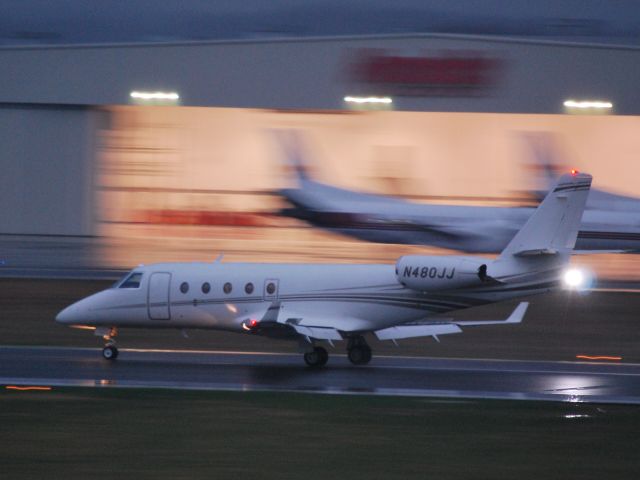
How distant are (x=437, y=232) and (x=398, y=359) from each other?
3073 cm

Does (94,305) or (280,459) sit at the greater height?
(94,305)

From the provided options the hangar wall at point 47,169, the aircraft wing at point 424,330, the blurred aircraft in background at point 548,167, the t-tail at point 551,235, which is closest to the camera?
the t-tail at point 551,235

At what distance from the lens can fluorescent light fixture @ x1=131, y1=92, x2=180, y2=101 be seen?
2162 inches

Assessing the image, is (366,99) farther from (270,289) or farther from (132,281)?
(270,289)

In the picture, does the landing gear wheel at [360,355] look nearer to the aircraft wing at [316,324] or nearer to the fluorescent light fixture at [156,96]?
the aircraft wing at [316,324]

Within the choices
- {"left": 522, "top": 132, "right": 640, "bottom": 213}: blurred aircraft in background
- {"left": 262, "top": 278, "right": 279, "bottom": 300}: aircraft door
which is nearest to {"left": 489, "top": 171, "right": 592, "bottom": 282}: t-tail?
{"left": 262, "top": 278, "right": 279, "bottom": 300}: aircraft door

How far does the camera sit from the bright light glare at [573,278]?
21.9 m

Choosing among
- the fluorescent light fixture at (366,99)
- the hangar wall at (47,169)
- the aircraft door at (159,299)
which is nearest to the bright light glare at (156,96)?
the hangar wall at (47,169)

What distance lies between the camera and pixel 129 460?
1333 cm

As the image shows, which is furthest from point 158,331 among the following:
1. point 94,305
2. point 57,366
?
point 57,366

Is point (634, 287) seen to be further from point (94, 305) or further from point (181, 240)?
point (181, 240)

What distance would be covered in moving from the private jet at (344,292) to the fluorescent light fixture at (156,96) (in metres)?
30.8

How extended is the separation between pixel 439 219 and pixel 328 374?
33691 mm

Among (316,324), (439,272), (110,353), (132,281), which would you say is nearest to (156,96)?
(132,281)
